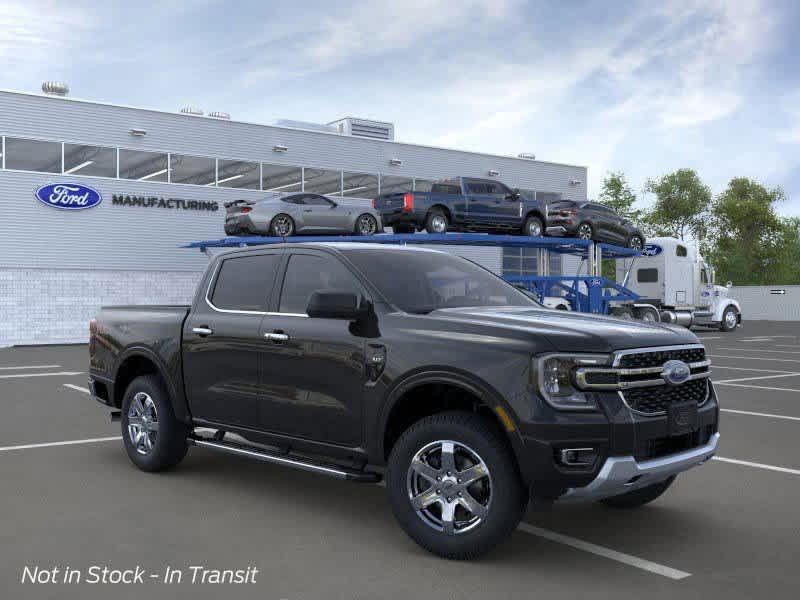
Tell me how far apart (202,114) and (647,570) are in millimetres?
31311

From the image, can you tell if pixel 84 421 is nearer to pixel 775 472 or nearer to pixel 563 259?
pixel 775 472

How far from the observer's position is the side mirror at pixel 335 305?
5.28 m

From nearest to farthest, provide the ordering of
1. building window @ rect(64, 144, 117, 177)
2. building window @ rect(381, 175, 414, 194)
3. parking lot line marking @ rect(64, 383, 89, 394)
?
parking lot line marking @ rect(64, 383, 89, 394) < building window @ rect(64, 144, 117, 177) < building window @ rect(381, 175, 414, 194)

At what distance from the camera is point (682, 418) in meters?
4.95

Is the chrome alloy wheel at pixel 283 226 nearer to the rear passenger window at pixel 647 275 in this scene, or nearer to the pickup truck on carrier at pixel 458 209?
the pickup truck on carrier at pixel 458 209

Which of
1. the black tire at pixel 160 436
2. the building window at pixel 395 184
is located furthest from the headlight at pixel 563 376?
the building window at pixel 395 184

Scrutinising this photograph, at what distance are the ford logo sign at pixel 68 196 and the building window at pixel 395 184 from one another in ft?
39.3

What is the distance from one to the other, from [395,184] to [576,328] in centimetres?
3353

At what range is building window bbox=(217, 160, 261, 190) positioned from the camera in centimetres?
3344

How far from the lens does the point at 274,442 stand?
19.8 ft

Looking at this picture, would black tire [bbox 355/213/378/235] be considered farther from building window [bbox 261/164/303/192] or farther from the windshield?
the windshield

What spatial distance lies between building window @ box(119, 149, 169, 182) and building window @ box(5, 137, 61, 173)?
2246mm

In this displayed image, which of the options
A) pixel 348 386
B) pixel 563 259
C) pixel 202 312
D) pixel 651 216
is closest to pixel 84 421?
pixel 202 312

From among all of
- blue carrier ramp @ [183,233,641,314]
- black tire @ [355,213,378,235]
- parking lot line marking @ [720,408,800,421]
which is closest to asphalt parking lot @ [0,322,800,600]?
parking lot line marking @ [720,408,800,421]
